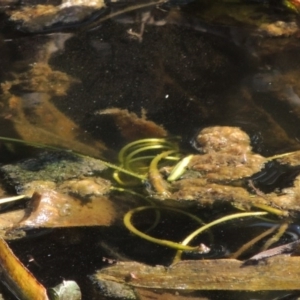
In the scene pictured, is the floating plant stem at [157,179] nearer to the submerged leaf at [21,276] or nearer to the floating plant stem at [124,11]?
the submerged leaf at [21,276]

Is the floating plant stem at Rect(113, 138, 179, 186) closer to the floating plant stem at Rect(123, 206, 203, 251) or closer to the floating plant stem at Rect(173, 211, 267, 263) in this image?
the floating plant stem at Rect(123, 206, 203, 251)

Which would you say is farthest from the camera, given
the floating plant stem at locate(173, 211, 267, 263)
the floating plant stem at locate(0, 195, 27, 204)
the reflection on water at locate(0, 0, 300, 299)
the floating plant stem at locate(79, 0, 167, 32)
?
the floating plant stem at locate(79, 0, 167, 32)

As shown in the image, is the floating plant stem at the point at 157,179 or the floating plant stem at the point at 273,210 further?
the floating plant stem at the point at 157,179

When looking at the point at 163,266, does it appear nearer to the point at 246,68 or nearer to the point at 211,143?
the point at 211,143

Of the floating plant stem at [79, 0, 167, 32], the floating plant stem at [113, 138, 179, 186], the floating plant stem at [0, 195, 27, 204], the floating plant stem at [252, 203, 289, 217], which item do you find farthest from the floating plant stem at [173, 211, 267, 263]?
the floating plant stem at [79, 0, 167, 32]

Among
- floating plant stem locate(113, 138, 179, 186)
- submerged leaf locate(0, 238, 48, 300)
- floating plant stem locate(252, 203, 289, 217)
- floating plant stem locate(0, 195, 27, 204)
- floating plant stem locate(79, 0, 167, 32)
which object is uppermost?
submerged leaf locate(0, 238, 48, 300)

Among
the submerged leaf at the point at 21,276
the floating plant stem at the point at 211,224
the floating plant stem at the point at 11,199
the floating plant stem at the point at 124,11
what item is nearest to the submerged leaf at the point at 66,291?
the submerged leaf at the point at 21,276

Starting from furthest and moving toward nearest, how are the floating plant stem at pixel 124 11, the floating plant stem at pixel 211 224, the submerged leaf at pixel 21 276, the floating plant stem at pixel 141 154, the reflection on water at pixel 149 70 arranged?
the floating plant stem at pixel 124 11
the reflection on water at pixel 149 70
the floating plant stem at pixel 141 154
the floating plant stem at pixel 211 224
the submerged leaf at pixel 21 276

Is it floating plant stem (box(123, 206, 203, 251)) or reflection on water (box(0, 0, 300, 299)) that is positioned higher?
floating plant stem (box(123, 206, 203, 251))

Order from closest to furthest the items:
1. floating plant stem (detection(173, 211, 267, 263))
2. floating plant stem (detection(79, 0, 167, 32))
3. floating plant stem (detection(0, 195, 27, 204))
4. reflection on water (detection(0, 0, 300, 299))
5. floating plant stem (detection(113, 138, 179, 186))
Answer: floating plant stem (detection(173, 211, 267, 263)), floating plant stem (detection(0, 195, 27, 204)), floating plant stem (detection(113, 138, 179, 186)), reflection on water (detection(0, 0, 300, 299)), floating plant stem (detection(79, 0, 167, 32))


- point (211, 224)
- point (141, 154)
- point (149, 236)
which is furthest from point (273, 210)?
point (141, 154)
